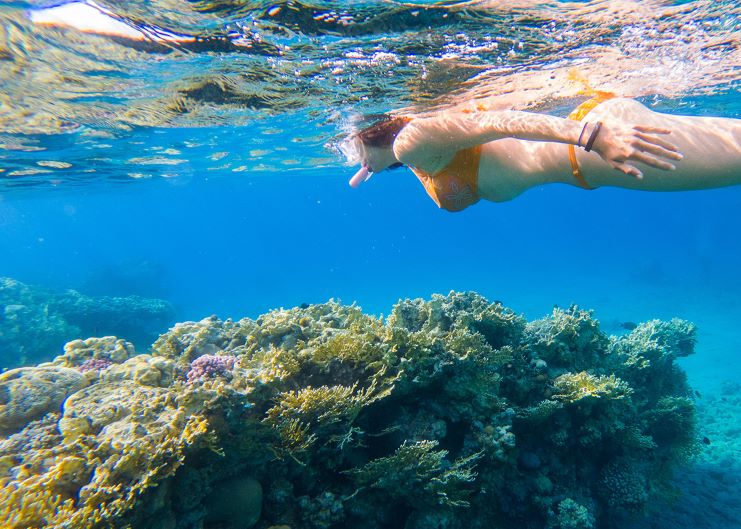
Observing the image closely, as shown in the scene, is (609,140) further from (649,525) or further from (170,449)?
(649,525)

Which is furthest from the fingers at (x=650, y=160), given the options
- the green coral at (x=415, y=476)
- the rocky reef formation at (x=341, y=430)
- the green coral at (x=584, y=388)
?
the green coral at (x=584, y=388)

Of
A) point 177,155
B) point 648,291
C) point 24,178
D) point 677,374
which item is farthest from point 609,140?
point 648,291

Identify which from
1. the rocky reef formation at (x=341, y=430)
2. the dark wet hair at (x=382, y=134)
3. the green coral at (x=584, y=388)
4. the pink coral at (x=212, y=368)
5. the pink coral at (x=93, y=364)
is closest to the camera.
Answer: the rocky reef formation at (x=341, y=430)

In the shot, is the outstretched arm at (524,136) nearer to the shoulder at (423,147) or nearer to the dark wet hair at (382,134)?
the shoulder at (423,147)

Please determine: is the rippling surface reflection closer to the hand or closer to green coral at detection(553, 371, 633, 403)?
the hand

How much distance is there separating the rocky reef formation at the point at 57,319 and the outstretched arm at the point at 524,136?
21.6 metres

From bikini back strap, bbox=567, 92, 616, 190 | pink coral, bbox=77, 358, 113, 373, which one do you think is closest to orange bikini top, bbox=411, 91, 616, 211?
bikini back strap, bbox=567, 92, 616, 190

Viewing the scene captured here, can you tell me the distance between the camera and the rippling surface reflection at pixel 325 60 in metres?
6.68

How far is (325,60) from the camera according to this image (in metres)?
8.34

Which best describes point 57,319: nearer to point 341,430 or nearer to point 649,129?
point 341,430

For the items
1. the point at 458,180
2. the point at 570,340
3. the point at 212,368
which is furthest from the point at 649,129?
the point at 570,340

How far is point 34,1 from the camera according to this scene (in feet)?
19.6

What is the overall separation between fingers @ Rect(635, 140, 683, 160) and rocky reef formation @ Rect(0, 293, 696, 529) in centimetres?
318

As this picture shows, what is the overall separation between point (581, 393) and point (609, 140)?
4.37m
